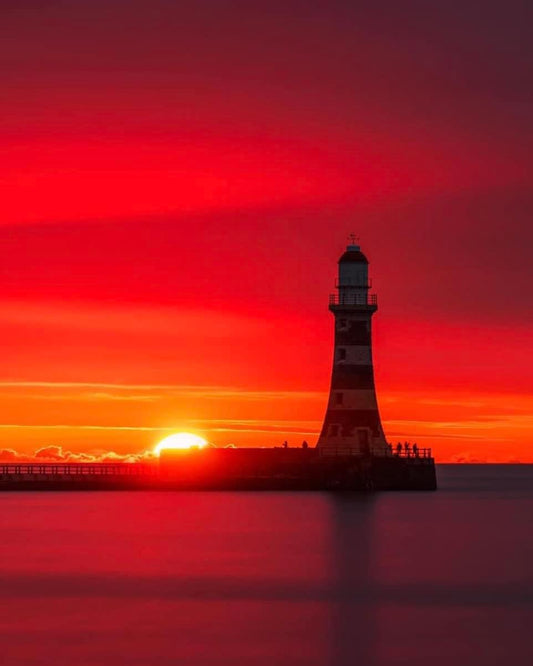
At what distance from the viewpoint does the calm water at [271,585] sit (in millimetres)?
43844

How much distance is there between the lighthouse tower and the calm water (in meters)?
3.45

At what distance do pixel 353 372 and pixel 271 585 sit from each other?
27384 millimetres

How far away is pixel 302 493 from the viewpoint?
332 feet

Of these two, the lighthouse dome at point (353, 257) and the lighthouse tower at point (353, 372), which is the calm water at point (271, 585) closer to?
the lighthouse tower at point (353, 372)

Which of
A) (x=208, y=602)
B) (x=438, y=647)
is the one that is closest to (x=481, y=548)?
(x=208, y=602)

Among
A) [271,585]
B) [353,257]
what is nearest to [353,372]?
[353,257]

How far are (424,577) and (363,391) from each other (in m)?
24.5

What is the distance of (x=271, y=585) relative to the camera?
56.8 metres

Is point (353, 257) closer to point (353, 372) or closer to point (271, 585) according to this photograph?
point (353, 372)

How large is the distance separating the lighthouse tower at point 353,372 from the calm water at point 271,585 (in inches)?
136

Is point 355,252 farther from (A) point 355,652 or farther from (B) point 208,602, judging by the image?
(A) point 355,652

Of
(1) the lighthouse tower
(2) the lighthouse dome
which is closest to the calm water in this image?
(1) the lighthouse tower

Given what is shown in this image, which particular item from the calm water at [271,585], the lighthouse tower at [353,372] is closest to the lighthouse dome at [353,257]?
the lighthouse tower at [353,372]

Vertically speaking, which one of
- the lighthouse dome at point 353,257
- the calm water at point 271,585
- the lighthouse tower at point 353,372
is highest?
the lighthouse dome at point 353,257
